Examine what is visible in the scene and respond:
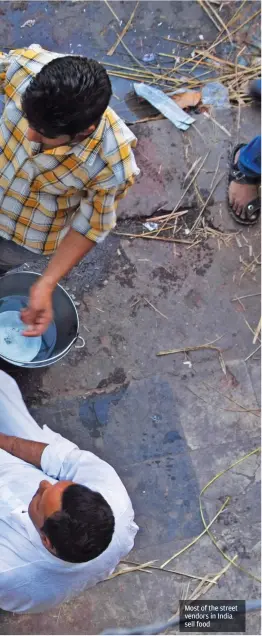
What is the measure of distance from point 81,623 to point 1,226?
184 centimetres

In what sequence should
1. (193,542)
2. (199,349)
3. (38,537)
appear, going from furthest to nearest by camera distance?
(199,349) < (193,542) < (38,537)

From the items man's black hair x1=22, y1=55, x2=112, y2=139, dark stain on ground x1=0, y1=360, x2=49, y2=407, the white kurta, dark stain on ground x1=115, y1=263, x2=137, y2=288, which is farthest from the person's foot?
man's black hair x1=22, y1=55, x2=112, y2=139

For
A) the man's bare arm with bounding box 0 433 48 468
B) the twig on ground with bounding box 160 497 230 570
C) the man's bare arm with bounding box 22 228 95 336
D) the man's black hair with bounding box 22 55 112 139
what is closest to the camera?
the man's black hair with bounding box 22 55 112 139

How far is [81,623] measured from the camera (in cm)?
309

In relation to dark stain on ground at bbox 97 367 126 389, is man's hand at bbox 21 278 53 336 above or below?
above

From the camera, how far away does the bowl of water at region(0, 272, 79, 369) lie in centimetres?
313

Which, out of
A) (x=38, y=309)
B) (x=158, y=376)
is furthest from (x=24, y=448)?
(x=158, y=376)

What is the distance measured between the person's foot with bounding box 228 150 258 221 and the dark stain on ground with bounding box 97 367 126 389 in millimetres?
1134

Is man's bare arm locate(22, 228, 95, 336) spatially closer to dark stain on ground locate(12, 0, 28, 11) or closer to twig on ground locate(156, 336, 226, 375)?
twig on ground locate(156, 336, 226, 375)

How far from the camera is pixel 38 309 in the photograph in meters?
2.42

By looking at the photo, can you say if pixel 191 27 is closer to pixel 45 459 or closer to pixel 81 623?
pixel 45 459

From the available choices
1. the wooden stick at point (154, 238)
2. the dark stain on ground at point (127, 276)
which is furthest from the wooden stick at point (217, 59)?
the dark stain on ground at point (127, 276)

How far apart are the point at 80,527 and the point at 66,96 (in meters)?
1.29

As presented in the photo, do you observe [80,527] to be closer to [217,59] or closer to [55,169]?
[55,169]
